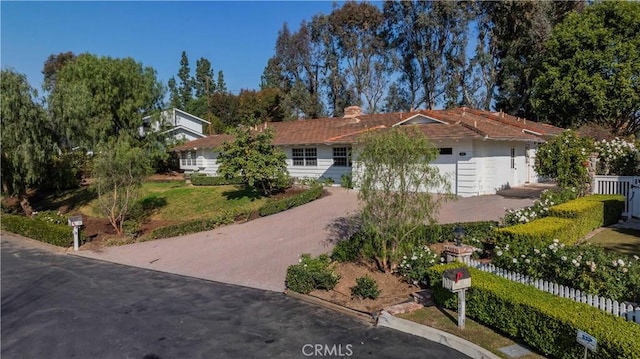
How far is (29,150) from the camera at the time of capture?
19.2m

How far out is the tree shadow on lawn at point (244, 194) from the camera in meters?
22.4

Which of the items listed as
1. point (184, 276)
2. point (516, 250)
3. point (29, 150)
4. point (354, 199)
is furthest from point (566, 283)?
point (29, 150)

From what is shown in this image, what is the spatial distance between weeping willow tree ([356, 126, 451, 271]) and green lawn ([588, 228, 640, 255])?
4.41 metres

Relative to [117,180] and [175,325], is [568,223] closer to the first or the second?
[175,325]

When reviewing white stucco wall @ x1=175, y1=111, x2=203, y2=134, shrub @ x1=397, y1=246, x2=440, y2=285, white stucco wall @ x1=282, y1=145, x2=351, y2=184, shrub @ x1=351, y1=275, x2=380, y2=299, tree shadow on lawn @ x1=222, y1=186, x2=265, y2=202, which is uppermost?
white stucco wall @ x1=175, y1=111, x2=203, y2=134

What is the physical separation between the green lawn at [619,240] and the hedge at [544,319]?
15.0 ft

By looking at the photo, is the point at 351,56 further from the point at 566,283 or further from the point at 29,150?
the point at 566,283

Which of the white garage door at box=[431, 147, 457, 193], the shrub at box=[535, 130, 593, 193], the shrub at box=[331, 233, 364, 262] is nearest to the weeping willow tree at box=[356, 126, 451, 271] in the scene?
the shrub at box=[331, 233, 364, 262]

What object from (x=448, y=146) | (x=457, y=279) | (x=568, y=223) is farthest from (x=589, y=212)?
(x=448, y=146)

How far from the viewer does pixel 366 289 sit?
884 centimetres

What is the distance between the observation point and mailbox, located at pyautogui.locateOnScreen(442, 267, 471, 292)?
6.87 meters

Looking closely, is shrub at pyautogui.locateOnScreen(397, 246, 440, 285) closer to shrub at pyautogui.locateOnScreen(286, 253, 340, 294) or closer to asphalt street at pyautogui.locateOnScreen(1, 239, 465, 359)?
shrub at pyautogui.locateOnScreen(286, 253, 340, 294)

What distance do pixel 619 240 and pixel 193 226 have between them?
14639mm

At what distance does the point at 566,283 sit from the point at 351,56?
4305 cm
